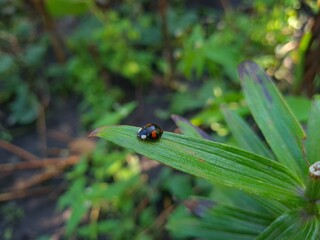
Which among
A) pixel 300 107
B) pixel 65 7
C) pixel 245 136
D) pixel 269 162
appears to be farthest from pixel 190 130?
pixel 65 7

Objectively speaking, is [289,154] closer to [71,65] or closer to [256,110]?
[256,110]

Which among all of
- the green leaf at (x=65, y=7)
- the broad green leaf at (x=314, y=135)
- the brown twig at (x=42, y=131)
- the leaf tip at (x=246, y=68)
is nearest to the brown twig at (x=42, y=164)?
the brown twig at (x=42, y=131)

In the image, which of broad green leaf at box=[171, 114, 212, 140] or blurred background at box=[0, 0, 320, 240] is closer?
broad green leaf at box=[171, 114, 212, 140]

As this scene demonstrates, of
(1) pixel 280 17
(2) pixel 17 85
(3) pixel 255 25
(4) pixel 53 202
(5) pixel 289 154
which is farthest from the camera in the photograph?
(2) pixel 17 85

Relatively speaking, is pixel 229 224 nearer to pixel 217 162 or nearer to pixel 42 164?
pixel 217 162

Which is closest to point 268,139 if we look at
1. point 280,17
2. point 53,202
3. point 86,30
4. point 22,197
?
point 280,17

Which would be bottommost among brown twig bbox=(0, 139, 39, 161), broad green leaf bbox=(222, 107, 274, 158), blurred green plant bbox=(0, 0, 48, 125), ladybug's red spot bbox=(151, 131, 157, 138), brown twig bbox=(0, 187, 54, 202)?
brown twig bbox=(0, 187, 54, 202)

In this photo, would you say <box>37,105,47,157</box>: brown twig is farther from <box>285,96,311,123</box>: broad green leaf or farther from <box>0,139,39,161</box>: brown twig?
<box>285,96,311,123</box>: broad green leaf

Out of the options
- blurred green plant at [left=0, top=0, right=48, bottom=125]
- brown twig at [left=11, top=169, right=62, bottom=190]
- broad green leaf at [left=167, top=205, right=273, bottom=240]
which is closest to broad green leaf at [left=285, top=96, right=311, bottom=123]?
broad green leaf at [left=167, top=205, right=273, bottom=240]
